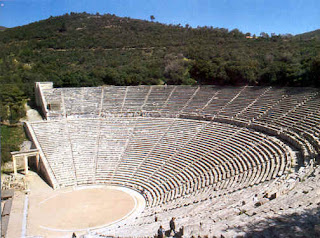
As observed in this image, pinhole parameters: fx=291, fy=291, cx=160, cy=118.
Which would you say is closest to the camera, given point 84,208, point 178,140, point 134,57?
point 84,208

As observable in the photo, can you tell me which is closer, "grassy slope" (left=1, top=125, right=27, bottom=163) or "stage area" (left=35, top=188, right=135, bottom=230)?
"stage area" (left=35, top=188, right=135, bottom=230)

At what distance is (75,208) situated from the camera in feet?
61.2

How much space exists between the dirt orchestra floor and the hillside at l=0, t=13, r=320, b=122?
37.0ft

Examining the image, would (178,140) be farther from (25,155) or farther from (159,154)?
(25,155)

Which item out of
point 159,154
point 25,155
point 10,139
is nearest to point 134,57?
point 10,139

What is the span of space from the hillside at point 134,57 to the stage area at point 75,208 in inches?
453

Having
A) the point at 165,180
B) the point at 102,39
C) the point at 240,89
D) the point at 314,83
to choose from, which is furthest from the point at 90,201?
the point at 102,39

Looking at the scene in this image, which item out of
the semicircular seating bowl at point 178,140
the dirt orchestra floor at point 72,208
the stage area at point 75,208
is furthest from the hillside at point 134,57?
the stage area at point 75,208

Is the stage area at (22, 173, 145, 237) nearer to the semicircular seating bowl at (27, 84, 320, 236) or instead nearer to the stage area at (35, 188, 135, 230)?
the stage area at (35, 188, 135, 230)

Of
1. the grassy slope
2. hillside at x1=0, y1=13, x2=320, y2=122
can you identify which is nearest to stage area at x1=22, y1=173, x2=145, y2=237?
the grassy slope

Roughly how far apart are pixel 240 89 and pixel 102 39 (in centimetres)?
3692

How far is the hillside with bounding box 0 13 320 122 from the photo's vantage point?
30.4 metres

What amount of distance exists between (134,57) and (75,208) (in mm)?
33906

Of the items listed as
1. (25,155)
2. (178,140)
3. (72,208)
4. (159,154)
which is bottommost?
(72,208)
